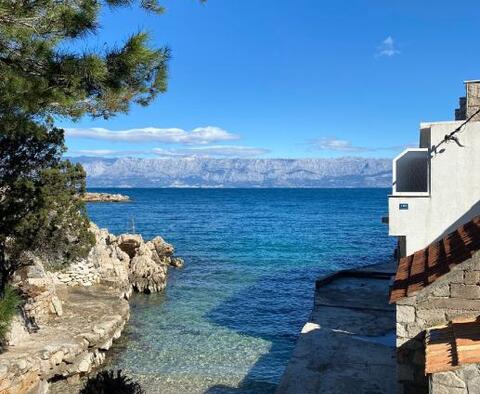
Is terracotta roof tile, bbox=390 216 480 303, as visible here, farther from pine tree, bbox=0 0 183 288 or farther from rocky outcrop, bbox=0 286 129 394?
rocky outcrop, bbox=0 286 129 394

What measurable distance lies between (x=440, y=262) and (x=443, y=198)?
17.6 feet

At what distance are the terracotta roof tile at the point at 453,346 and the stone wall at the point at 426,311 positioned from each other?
0.76 ft

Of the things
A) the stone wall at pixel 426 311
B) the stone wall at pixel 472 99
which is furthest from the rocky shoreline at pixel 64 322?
the stone wall at pixel 472 99

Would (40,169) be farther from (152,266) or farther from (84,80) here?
(152,266)

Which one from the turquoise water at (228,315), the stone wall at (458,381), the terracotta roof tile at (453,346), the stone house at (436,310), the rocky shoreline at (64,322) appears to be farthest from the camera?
the turquoise water at (228,315)

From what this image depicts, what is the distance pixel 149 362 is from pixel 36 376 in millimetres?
4935

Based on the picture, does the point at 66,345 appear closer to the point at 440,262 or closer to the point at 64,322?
the point at 64,322

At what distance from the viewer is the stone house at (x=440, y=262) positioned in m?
6.77

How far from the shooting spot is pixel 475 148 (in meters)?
14.0

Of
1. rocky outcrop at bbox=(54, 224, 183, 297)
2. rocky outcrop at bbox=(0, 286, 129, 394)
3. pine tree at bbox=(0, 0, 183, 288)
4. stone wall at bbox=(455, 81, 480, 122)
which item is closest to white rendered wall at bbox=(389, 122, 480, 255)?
stone wall at bbox=(455, 81, 480, 122)

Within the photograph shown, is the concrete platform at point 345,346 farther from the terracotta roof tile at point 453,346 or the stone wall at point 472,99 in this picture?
the stone wall at point 472,99

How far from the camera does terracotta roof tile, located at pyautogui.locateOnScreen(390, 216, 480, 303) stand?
8875mm

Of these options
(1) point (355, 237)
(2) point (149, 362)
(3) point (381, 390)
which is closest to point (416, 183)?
(3) point (381, 390)

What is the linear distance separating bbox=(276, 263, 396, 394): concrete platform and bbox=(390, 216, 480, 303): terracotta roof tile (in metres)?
3.08
